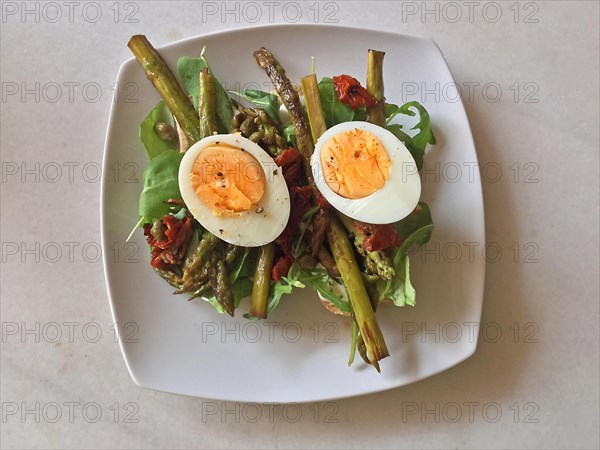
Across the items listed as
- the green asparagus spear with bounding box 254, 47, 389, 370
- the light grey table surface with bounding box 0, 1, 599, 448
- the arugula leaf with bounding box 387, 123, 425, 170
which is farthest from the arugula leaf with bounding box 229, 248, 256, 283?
the arugula leaf with bounding box 387, 123, 425, 170

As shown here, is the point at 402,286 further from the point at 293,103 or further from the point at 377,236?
the point at 293,103

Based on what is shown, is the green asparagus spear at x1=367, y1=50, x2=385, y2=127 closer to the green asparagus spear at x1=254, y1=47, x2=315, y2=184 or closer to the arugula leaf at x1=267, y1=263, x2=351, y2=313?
the green asparagus spear at x1=254, y1=47, x2=315, y2=184

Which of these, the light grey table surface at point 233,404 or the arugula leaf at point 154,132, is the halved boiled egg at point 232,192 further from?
the light grey table surface at point 233,404

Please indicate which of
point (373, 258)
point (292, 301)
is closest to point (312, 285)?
point (292, 301)

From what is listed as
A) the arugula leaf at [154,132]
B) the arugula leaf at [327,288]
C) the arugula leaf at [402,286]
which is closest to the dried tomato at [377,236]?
the arugula leaf at [402,286]

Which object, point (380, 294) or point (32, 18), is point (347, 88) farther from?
point (32, 18)

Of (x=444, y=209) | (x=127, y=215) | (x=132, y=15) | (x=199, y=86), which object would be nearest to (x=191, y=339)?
(x=127, y=215)
